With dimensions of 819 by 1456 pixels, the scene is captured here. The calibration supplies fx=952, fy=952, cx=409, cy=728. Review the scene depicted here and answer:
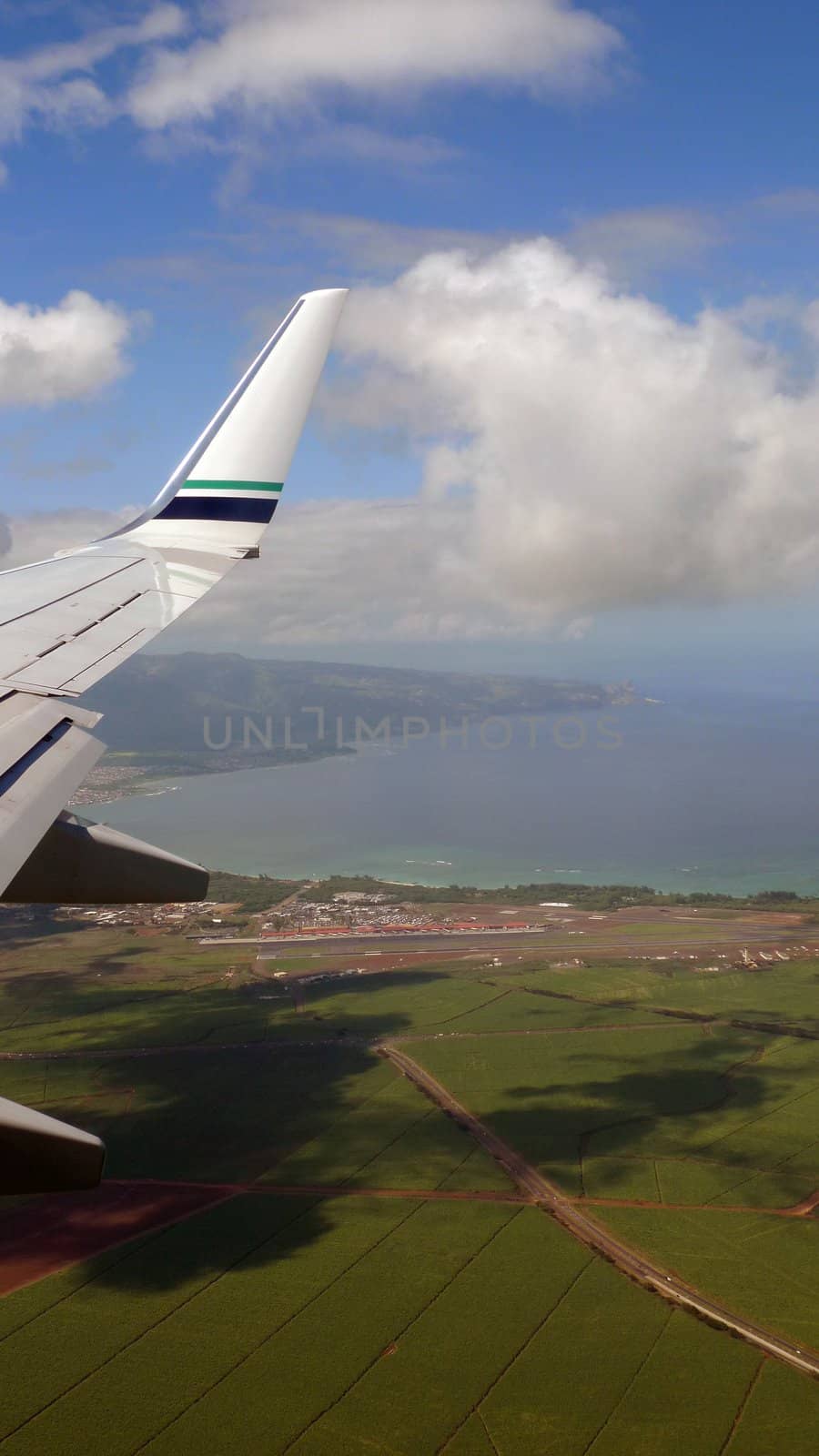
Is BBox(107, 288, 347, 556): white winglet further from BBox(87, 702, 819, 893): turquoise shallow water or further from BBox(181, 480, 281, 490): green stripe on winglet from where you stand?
BBox(87, 702, 819, 893): turquoise shallow water

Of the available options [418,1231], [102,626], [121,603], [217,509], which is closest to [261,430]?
[217,509]

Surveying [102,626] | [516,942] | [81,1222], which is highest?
[102,626]

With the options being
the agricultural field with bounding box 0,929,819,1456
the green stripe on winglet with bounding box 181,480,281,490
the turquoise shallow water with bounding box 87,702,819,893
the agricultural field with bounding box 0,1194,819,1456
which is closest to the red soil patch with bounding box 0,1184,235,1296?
the agricultural field with bounding box 0,929,819,1456

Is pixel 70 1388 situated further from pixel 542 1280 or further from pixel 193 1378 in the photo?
pixel 542 1280

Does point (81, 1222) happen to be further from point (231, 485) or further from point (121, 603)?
point (231, 485)

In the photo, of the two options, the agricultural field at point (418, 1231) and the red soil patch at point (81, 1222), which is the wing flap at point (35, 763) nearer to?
the agricultural field at point (418, 1231)

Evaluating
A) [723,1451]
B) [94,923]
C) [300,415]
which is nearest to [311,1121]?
[723,1451]
